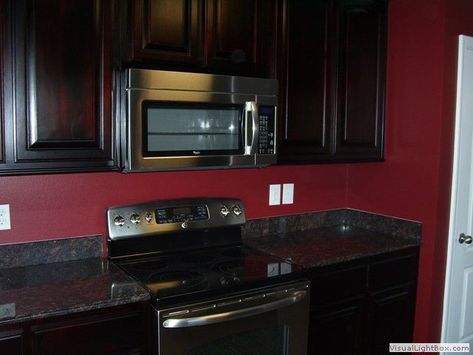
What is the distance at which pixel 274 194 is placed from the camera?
276 cm

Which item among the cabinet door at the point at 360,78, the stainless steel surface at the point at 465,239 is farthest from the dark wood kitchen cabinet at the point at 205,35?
the stainless steel surface at the point at 465,239

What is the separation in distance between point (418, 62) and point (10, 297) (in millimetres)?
2308

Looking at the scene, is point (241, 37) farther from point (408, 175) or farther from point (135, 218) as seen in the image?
point (408, 175)

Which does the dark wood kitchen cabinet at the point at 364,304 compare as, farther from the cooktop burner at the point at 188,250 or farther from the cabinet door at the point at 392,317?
the cooktop burner at the point at 188,250

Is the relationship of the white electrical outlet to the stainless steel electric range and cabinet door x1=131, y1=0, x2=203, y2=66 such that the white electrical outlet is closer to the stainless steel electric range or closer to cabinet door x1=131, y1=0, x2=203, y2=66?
the stainless steel electric range

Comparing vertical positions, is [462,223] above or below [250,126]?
below

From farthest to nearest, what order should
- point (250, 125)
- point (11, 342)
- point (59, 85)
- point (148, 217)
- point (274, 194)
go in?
point (274, 194), point (148, 217), point (250, 125), point (59, 85), point (11, 342)

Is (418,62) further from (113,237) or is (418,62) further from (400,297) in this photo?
(113,237)

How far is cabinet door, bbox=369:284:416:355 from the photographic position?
2489 millimetres

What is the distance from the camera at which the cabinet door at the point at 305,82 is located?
232 centimetres

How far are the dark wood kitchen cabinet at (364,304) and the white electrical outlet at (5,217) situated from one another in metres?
1.37

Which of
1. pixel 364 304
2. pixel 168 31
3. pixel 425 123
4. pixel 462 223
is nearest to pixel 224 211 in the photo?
pixel 364 304

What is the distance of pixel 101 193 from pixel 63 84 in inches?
24.3

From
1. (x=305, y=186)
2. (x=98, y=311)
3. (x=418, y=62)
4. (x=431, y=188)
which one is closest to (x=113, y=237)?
(x=98, y=311)
